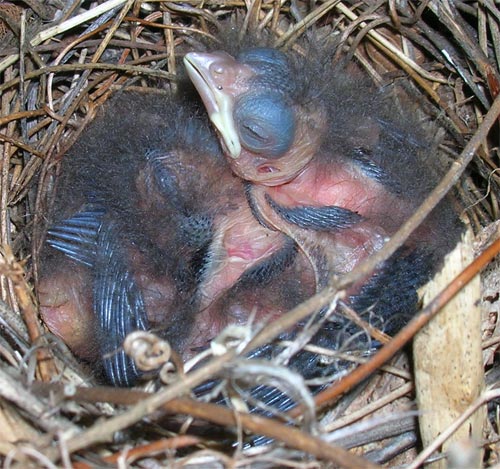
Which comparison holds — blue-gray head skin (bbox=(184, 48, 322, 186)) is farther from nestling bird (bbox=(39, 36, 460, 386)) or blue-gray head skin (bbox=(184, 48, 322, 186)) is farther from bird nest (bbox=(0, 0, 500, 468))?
bird nest (bbox=(0, 0, 500, 468))

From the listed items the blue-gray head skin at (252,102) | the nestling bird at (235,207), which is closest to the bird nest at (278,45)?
the nestling bird at (235,207)

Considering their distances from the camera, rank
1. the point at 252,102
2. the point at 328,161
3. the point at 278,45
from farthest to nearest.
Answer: the point at 278,45, the point at 328,161, the point at 252,102

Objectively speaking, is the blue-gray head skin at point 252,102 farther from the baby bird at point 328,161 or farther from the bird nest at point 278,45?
the bird nest at point 278,45

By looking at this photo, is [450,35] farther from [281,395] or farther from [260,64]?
[281,395]

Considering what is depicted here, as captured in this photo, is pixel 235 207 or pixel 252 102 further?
pixel 235 207

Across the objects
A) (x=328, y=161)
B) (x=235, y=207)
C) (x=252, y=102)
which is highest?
(x=252, y=102)

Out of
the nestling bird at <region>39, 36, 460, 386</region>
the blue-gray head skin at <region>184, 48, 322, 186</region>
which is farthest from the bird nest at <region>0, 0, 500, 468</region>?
the blue-gray head skin at <region>184, 48, 322, 186</region>

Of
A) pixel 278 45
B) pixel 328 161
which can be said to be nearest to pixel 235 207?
pixel 328 161

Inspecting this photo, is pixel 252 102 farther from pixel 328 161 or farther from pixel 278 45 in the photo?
pixel 278 45
